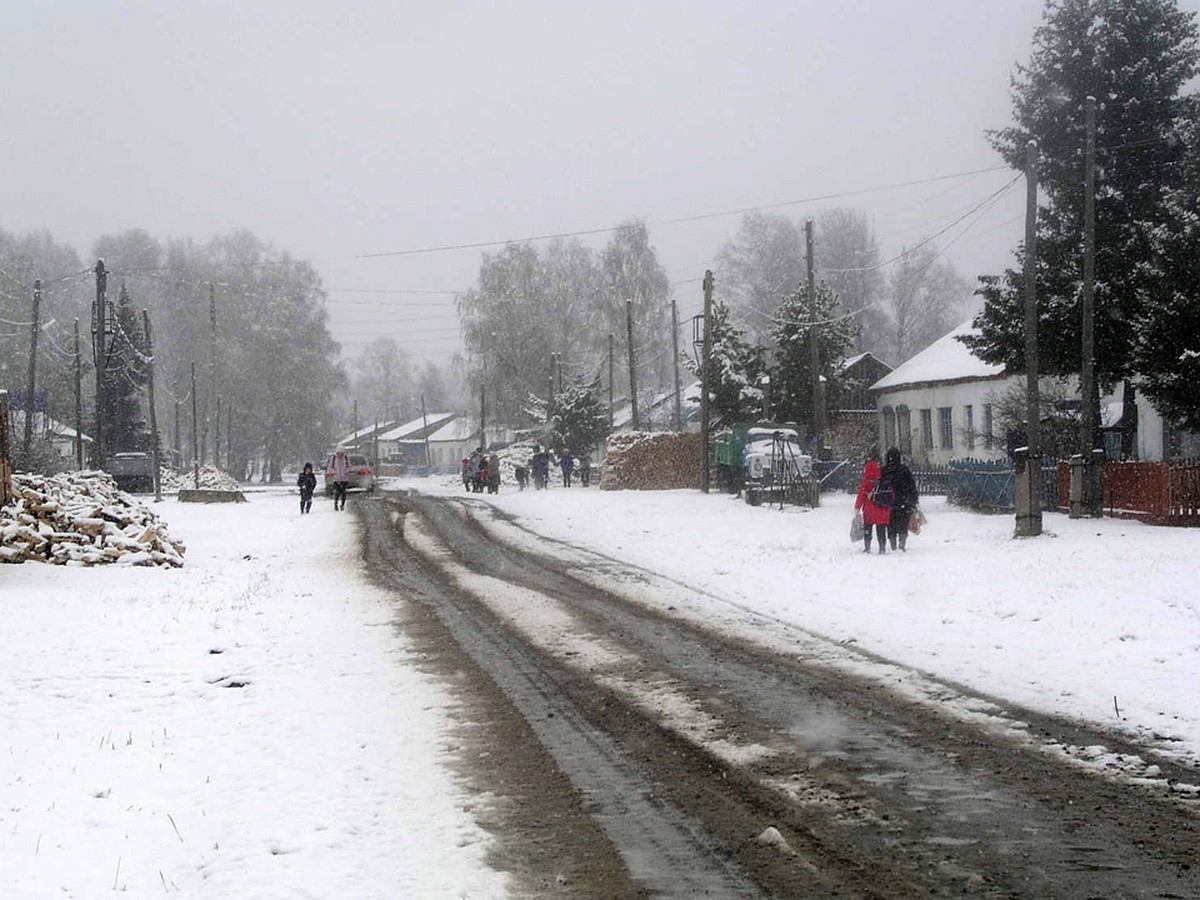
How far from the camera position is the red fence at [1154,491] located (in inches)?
876

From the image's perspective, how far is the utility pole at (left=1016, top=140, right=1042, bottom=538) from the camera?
21.0 metres

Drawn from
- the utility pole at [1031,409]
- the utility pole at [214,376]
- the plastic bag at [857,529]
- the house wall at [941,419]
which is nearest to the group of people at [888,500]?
the plastic bag at [857,529]

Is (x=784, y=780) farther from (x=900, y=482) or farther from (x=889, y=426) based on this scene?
(x=889, y=426)

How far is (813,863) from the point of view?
505cm

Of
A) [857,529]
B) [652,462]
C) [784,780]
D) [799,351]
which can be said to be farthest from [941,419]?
[784,780]

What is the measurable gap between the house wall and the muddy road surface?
35739 mm

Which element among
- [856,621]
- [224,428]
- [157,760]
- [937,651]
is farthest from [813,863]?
[224,428]

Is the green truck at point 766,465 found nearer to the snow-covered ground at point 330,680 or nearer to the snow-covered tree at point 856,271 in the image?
the snow-covered ground at point 330,680

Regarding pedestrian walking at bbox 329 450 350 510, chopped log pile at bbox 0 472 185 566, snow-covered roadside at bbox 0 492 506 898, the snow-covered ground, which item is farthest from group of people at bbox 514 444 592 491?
snow-covered roadside at bbox 0 492 506 898

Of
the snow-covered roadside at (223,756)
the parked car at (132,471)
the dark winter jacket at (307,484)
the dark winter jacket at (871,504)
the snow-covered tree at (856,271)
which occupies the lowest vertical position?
the snow-covered roadside at (223,756)

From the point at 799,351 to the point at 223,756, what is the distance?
145ft

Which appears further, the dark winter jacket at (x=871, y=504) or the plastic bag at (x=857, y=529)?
the plastic bag at (x=857, y=529)

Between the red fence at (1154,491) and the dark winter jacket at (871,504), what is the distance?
7.32m

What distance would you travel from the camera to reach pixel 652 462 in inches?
1886
